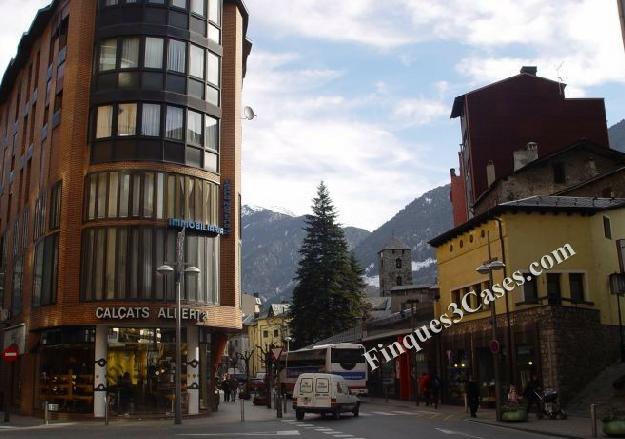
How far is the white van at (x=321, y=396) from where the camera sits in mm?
28984

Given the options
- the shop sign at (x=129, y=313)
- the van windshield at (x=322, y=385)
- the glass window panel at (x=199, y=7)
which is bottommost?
the van windshield at (x=322, y=385)

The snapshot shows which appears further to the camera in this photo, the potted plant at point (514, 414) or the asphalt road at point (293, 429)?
the potted plant at point (514, 414)

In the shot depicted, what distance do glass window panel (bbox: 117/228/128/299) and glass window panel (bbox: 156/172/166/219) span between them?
67.6 inches

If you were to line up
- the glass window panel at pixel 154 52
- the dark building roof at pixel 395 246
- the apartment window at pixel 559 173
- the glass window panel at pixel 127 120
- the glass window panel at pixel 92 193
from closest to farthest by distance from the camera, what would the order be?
the glass window panel at pixel 92 193, the glass window panel at pixel 127 120, the glass window panel at pixel 154 52, the apartment window at pixel 559 173, the dark building roof at pixel 395 246

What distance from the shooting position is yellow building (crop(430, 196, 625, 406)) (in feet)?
103

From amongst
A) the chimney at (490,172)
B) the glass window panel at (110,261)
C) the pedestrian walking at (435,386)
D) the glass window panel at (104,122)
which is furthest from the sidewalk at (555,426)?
the chimney at (490,172)

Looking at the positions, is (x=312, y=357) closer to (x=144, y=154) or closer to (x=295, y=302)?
(x=144, y=154)

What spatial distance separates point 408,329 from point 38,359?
24.4 metres

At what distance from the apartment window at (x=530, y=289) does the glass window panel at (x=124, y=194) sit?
66.6 feet

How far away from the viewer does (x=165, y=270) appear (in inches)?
1051

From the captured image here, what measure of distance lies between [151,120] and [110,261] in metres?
7.13

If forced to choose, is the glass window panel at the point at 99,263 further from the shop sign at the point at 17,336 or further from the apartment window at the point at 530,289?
the apartment window at the point at 530,289

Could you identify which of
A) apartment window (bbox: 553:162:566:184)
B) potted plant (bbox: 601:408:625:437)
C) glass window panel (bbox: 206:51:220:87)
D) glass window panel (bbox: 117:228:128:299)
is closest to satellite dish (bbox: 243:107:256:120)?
glass window panel (bbox: 206:51:220:87)

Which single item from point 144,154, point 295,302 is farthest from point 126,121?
point 295,302
